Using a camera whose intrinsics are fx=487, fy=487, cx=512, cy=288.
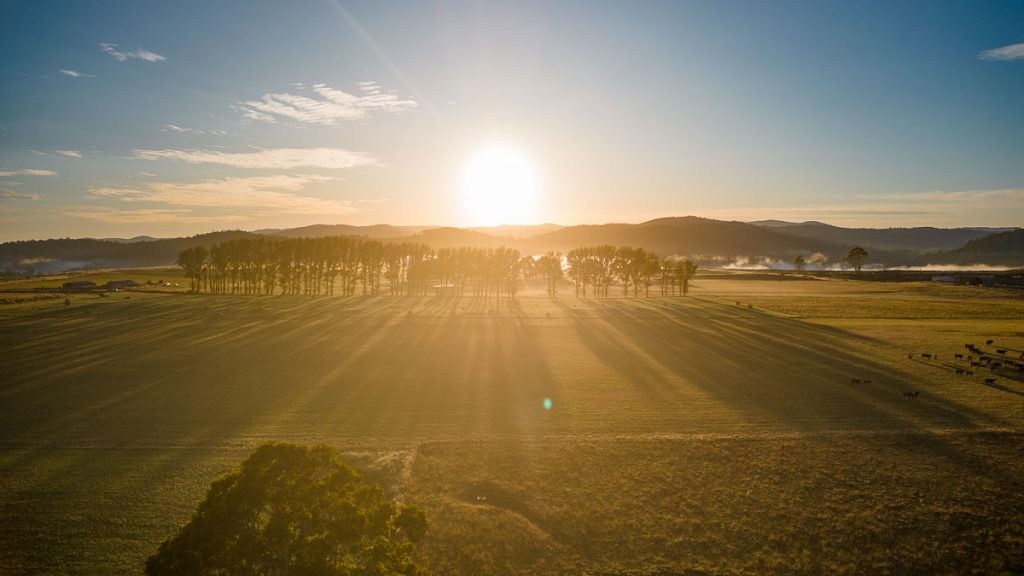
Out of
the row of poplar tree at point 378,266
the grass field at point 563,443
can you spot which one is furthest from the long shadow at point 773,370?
the row of poplar tree at point 378,266

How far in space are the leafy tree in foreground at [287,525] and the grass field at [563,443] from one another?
290 inches

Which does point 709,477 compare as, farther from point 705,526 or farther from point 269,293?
point 269,293

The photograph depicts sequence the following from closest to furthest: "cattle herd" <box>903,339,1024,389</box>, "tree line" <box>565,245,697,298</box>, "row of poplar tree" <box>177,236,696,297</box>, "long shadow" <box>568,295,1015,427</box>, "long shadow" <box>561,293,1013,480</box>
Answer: "long shadow" <box>561,293,1013,480</box>, "long shadow" <box>568,295,1015,427</box>, "cattle herd" <box>903,339,1024,389</box>, "row of poplar tree" <box>177,236,696,297</box>, "tree line" <box>565,245,697,298</box>

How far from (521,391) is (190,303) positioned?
322ft

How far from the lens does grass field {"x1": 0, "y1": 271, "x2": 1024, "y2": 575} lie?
21328mm

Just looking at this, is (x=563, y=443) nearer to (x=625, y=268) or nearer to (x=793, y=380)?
(x=793, y=380)

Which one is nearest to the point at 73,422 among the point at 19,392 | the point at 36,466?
the point at 36,466

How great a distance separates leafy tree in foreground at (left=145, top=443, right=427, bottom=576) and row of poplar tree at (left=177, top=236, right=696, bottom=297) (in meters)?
136

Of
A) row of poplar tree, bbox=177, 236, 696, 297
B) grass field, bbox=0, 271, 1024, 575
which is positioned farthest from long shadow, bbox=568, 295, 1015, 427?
row of poplar tree, bbox=177, 236, 696, 297

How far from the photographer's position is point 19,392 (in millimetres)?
41719

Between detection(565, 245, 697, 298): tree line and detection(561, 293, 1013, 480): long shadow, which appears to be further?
detection(565, 245, 697, 298): tree line

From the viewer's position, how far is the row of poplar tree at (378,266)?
145 meters

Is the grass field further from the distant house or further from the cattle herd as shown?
the distant house

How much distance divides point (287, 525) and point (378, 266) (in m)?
154
